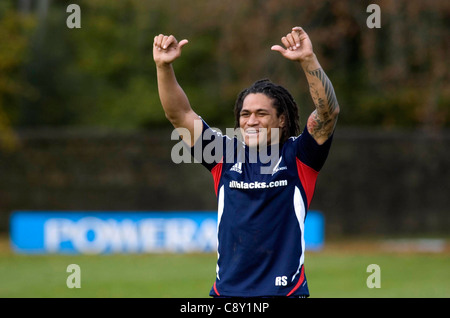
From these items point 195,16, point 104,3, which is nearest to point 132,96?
point 104,3

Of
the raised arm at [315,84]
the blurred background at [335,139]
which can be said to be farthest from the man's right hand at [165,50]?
the blurred background at [335,139]

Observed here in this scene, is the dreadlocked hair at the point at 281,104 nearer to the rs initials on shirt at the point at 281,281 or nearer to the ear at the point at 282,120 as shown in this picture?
the ear at the point at 282,120

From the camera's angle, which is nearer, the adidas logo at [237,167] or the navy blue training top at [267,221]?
the navy blue training top at [267,221]

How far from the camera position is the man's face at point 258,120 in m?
4.66

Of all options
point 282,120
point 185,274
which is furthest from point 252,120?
point 185,274

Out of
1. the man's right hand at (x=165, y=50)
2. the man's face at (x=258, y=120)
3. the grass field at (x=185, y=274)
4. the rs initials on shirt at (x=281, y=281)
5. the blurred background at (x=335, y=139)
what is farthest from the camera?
the blurred background at (x=335, y=139)

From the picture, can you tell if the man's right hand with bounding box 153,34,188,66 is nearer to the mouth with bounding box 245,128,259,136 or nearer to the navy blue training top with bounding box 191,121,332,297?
the mouth with bounding box 245,128,259,136

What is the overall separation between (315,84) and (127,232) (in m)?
Answer: 13.8

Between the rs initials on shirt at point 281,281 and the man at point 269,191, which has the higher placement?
the man at point 269,191

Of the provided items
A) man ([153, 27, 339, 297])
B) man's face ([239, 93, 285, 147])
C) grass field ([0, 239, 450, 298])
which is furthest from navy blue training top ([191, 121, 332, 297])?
grass field ([0, 239, 450, 298])

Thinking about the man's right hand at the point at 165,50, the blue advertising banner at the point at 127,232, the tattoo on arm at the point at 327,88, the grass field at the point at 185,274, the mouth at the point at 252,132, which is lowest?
the grass field at the point at 185,274

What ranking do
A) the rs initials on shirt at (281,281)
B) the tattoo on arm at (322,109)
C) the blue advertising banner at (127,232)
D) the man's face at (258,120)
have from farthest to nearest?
the blue advertising banner at (127,232), the man's face at (258,120), the tattoo on arm at (322,109), the rs initials on shirt at (281,281)

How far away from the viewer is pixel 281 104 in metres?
4.85

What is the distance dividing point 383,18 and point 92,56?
1742 cm
